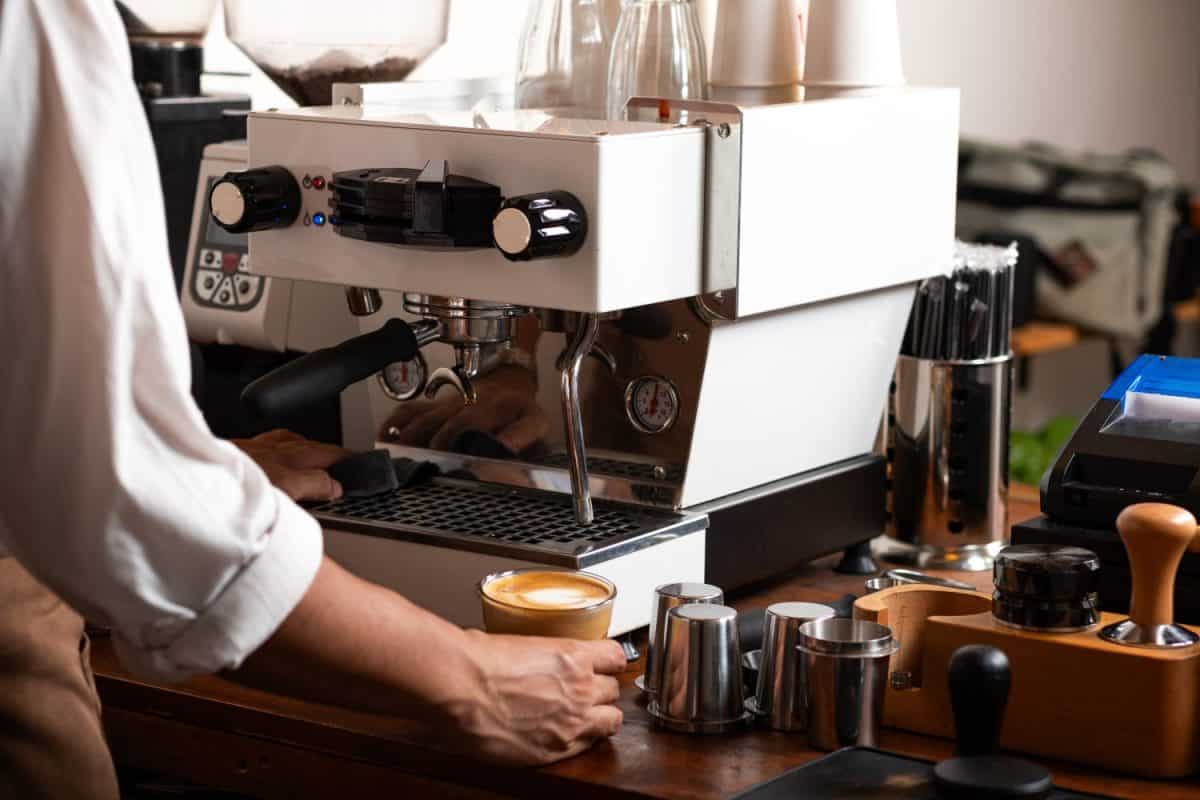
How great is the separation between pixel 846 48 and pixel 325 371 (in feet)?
1.67

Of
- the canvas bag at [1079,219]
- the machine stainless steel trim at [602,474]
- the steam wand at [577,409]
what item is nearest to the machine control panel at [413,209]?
the steam wand at [577,409]

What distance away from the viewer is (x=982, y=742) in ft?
3.24

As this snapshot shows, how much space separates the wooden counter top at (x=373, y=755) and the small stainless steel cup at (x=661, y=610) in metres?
0.03

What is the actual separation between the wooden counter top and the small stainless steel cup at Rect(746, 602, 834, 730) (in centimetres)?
1

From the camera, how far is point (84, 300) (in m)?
0.79

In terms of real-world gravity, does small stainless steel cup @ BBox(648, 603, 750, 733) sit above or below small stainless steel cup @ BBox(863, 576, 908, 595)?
below

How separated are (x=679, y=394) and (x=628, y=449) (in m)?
0.07

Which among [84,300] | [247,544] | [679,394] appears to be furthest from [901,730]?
[84,300]

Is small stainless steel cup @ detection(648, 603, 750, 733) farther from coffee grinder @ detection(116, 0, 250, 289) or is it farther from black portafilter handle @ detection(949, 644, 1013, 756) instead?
coffee grinder @ detection(116, 0, 250, 289)

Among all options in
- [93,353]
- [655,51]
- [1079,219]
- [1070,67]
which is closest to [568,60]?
[655,51]

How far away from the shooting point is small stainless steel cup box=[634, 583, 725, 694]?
3.76 ft

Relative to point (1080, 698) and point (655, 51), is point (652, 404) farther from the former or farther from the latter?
point (1080, 698)

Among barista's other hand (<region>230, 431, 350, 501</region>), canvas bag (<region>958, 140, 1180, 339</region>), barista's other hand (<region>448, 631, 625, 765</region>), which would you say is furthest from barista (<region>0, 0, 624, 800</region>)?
canvas bag (<region>958, 140, 1180, 339</region>)

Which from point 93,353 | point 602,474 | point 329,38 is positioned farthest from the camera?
point 329,38
